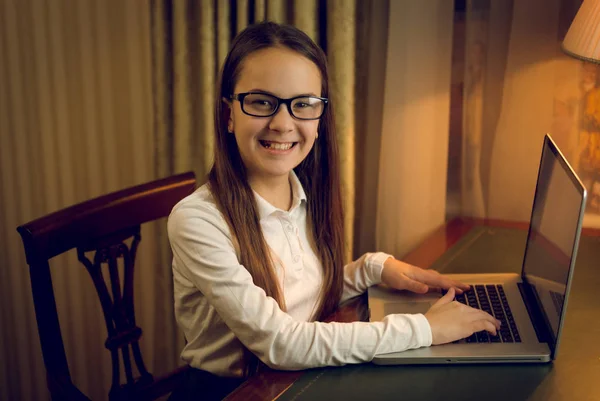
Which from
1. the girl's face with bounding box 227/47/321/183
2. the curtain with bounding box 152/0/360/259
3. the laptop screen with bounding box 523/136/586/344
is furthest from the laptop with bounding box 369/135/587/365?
the curtain with bounding box 152/0/360/259

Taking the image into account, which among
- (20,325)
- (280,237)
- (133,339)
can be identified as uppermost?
(280,237)

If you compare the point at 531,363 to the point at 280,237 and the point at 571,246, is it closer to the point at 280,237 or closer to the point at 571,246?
the point at 571,246

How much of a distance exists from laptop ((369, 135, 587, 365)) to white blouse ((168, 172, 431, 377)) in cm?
4

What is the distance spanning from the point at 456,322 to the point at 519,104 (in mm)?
790

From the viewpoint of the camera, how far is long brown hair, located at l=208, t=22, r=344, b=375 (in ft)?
4.06

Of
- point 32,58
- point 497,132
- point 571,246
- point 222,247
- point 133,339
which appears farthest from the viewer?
point 32,58

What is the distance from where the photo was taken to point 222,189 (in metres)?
1.26

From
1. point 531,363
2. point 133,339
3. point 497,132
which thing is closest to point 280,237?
point 133,339

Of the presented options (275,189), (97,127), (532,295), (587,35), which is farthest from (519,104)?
(97,127)

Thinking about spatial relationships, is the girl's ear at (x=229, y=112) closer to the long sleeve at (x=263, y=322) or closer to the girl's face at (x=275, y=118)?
the girl's face at (x=275, y=118)

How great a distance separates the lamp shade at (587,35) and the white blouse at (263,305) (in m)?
0.52

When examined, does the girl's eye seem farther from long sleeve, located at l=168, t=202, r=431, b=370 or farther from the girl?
long sleeve, located at l=168, t=202, r=431, b=370

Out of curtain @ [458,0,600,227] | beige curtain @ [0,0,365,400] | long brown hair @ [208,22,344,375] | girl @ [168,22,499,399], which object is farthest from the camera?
beige curtain @ [0,0,365,400]

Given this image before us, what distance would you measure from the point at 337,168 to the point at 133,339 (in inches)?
20.0
